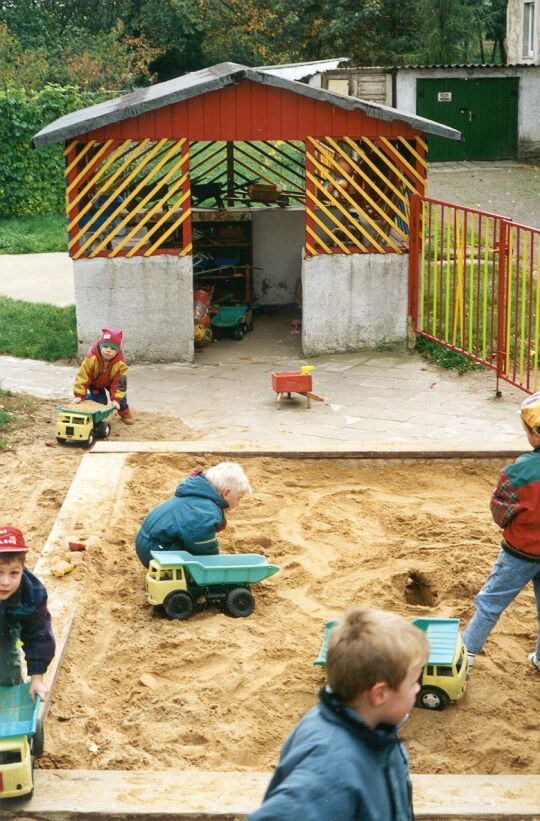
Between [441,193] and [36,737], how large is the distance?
72.8ft

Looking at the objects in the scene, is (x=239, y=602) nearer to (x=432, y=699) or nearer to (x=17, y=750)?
(x=432, y=699)

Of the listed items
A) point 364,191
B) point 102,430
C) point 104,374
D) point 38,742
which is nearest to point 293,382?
point 104,374

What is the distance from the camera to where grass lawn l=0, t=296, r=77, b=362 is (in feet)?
44.9

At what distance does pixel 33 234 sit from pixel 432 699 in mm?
18034

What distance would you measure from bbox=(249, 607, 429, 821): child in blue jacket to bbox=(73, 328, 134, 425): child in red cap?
25.1 feet

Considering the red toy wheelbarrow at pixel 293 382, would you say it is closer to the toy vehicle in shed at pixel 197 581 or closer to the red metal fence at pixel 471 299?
the red metal fence at pixel 471 299

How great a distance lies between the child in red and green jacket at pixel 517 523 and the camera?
5.59m

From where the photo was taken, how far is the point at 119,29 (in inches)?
1630

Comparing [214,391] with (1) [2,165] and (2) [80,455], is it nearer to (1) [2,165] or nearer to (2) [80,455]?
(2) [80,455]

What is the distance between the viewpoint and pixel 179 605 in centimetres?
663

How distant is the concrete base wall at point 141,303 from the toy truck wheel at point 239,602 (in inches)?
269

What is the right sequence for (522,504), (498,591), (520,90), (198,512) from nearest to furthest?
(522,504) → (498,591) → (198,512) → (520,90)

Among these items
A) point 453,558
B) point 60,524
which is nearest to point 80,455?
point 60,524

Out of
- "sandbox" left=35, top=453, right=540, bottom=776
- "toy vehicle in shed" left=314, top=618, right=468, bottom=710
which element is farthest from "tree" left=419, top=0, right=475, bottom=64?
"toy vehicle in shed" left=314, top=618, right=468, bottom=710
